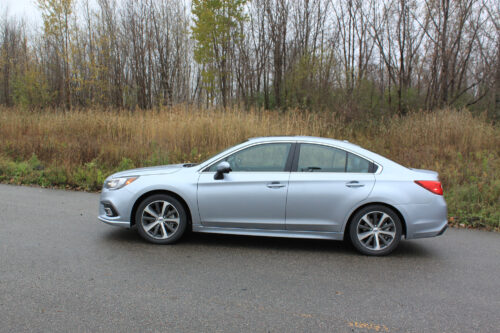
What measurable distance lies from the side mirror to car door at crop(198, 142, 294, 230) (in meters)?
0.05

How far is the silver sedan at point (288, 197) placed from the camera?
502 cm

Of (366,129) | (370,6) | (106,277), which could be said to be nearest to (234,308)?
Answer: (106,277)

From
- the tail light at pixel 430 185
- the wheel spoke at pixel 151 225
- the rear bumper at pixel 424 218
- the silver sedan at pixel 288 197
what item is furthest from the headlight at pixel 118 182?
the tail light at pixel 430 185

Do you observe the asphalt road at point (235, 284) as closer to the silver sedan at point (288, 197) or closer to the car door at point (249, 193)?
the silver sedan at point (288, 197)

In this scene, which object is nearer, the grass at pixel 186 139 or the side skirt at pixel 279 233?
→ the side skirt at pixel 279 233

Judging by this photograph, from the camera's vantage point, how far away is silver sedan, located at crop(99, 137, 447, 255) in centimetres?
502

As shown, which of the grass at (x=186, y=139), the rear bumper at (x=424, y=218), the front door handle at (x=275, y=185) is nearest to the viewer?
the rear bumper at (x=424, y=218)

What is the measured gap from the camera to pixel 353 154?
17.3 feet

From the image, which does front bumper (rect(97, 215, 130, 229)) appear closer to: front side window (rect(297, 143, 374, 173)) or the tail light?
front side window (rect(297, 143, 374, 173))

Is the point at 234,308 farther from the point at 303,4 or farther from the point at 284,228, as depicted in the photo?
the point at 303,4

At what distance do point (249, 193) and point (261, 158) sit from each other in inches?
23.1

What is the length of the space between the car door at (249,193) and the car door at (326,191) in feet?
0.50

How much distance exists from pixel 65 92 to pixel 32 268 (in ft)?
85.9

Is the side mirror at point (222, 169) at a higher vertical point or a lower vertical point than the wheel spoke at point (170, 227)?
higher
